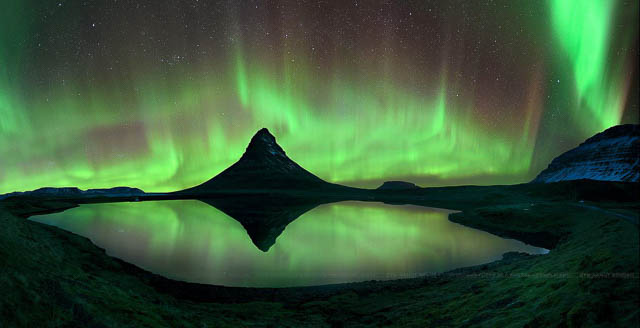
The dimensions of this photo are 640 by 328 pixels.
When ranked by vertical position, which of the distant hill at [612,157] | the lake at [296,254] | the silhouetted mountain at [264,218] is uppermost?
the distant hill at [612,157]

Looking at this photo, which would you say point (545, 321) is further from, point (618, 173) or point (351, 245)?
point (618, 173)

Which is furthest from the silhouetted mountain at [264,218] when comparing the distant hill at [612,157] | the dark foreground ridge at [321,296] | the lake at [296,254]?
the distant hill at [612,157]

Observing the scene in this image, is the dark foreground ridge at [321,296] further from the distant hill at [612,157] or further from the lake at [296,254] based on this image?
the distant hill at [612,157]

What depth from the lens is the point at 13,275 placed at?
7.67 meters

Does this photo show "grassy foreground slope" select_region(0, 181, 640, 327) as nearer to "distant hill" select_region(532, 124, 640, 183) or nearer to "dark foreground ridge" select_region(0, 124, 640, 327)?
"dark foreground ridge" select_region(0, 124, 640, 327)

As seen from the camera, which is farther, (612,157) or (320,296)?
(612,157)

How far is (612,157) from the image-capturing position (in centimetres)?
16350

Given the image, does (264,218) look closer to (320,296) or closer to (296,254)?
(296,254)

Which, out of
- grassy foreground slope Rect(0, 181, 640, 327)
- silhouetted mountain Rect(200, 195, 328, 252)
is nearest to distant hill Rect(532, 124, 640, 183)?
silhouetted mountain Rect(200, 195, 328, 252)

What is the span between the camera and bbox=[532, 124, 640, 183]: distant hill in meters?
145

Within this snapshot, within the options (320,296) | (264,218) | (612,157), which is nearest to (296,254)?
(320,296)

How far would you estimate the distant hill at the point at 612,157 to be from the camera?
145 m

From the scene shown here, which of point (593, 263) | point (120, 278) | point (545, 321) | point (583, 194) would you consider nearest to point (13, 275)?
point (120, 278)

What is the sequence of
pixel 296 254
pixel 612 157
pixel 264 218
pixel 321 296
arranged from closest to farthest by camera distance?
pixel 321 296
pixel 296 254
pixel 264 218
pixel 612 157
